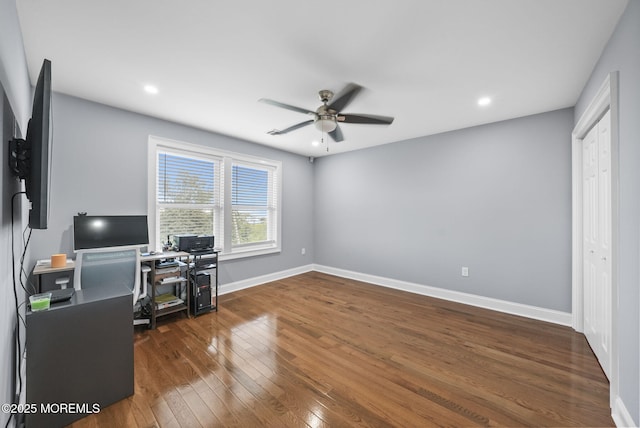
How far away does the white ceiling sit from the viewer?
62.7 inches

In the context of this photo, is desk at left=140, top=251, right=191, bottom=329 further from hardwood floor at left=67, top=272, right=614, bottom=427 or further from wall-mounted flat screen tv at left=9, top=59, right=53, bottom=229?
wall-mounted flat screen tv at left=9, top=59, right=53, bottom=229

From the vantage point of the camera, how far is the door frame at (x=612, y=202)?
1615 mm

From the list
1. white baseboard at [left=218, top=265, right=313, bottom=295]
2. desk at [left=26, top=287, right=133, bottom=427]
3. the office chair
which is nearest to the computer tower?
the office chair

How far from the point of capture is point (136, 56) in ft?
6.77

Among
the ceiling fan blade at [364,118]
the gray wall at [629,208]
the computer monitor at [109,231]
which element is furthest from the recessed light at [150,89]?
the gray wall at [629,208]

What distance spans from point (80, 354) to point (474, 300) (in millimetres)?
4272

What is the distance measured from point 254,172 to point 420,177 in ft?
9.56

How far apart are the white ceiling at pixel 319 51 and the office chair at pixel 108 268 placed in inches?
65.6

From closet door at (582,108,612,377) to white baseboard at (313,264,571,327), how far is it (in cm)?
35

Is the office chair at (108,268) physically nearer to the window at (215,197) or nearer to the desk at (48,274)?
the desk at (48,274)

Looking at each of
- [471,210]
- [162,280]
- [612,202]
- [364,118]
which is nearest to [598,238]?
[612,202]

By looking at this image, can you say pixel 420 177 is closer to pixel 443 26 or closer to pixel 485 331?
pixel 485 331

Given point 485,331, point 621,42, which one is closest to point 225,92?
point 621,42

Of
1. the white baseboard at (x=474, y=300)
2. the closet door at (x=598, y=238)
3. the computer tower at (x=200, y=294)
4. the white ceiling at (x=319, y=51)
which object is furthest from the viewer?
the computer tower at (x=200, y=294)
